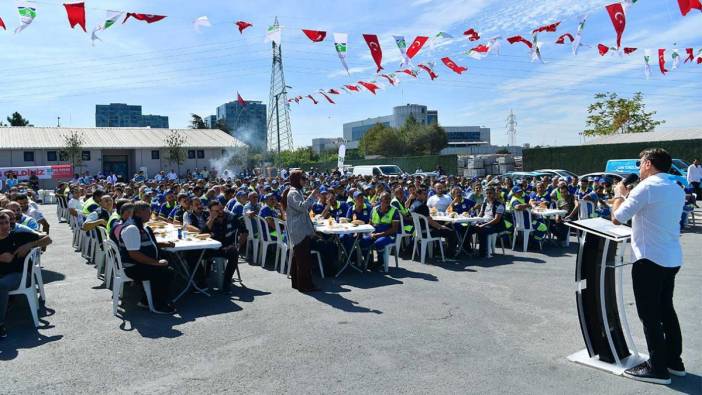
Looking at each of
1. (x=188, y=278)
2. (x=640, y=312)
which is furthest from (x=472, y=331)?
(x=188, y=278)

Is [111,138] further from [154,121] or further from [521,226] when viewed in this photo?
[154,121]

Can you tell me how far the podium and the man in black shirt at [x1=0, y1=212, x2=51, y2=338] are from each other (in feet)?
19.0

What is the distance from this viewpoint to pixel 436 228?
9648 millimetres

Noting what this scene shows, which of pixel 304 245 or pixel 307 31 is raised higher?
pixel 307 31

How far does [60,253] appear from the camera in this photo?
36.9 feet

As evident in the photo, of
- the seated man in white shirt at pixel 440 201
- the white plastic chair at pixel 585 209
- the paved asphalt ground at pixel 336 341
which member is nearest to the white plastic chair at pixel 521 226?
the white plastic chair at pixel 585 209

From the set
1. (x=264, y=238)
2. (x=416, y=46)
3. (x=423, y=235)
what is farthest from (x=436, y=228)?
(x=416, y=46)

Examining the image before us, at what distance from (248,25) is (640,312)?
11.8 m

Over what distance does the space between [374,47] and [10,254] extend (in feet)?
35.0

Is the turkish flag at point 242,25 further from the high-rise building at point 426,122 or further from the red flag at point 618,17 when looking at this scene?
the high-rise building at point 426,122

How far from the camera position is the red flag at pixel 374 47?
14203mm

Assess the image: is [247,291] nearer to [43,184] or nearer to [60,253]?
[60,253]

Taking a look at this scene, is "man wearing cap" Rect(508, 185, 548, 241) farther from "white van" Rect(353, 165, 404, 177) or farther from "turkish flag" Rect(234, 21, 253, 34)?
"white van" Rect(353, 165, 404, 177)

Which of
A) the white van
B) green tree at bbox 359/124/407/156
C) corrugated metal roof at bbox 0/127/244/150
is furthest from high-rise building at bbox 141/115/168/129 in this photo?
the white van
